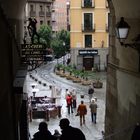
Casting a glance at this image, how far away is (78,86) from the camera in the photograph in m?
35.2

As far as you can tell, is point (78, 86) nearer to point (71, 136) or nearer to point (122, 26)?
point (122, 26)

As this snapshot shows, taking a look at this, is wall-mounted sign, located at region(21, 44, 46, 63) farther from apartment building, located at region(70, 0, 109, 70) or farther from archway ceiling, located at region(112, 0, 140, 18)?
apartment building, located at region(70, 0, 109, 70)

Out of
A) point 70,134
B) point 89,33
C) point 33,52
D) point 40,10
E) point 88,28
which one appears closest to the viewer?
point 70,134

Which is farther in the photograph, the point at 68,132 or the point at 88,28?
the point at 88,28

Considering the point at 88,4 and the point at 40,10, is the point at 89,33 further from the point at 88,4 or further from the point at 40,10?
the point at 40,10

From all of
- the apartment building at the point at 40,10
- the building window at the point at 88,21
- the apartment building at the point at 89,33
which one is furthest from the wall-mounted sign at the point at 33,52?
the apartment building at the point at 40,10

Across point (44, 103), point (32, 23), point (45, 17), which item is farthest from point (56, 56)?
point (32, 23)

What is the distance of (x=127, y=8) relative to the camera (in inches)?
391

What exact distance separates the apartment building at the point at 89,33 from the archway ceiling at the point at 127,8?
36.2m

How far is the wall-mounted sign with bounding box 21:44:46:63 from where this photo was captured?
1091 cm

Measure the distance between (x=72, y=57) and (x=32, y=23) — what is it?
36.4 meters

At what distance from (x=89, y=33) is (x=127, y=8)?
125 feet

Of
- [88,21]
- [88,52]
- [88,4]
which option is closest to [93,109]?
[88,52]

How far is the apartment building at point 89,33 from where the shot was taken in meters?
47.6
